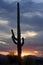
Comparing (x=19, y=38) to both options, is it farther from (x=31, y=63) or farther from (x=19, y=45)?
(x=31, y=63)

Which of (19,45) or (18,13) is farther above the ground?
(18,13)

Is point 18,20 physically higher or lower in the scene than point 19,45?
higher

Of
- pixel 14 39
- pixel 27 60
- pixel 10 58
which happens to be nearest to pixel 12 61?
pixel 10 58

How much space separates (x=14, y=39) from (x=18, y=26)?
1.08 m

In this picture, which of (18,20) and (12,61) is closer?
(18,20)

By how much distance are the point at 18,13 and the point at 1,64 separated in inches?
536

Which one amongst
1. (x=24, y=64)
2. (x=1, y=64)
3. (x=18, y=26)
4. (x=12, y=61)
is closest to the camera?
(x=18, y=26)

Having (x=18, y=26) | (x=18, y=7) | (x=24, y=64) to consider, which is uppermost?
(x=18, y=7)

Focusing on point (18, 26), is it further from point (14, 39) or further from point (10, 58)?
point (10, 58)

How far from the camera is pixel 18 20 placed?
1880cm

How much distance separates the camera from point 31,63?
90.8 ft

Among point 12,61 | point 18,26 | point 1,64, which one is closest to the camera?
point 18,26

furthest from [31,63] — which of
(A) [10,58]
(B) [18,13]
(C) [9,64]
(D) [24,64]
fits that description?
(B) [18,13]

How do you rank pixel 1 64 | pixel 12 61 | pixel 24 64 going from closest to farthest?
pixel 24 64 → pixel 1 64 → pixel 12 61
